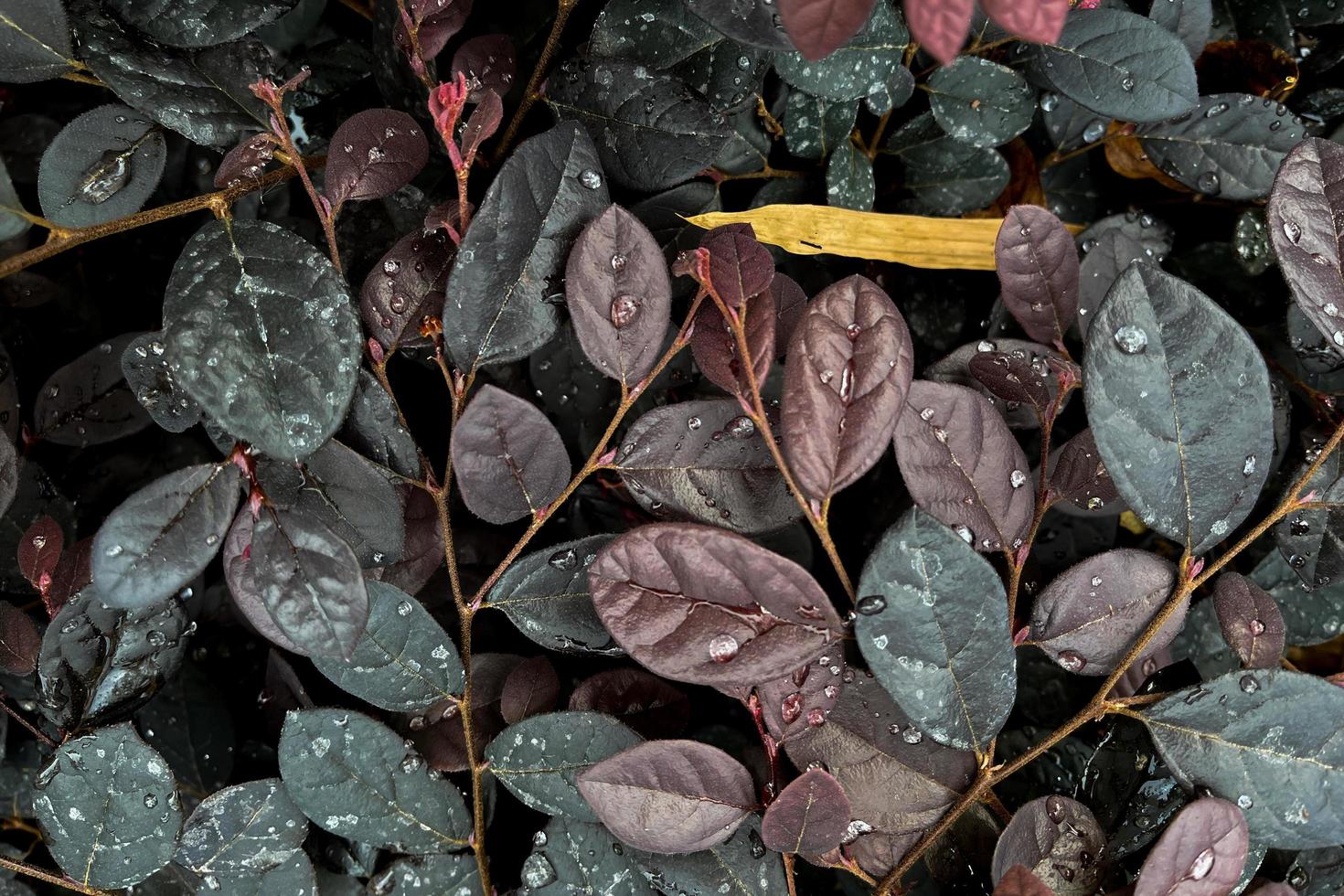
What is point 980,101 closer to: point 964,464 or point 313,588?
point 964,464

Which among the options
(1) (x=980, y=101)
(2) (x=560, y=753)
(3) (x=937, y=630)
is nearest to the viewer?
(3) (x=937, y=630)

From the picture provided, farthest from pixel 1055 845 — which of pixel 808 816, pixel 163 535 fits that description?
pixel 163 535

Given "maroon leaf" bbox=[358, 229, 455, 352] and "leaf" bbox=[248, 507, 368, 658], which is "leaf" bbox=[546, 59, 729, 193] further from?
"leaf" bbox=[248, 507, 368, 658]

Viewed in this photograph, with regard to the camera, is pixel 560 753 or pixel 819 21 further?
pixel 560 753

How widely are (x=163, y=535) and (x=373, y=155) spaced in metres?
0.36

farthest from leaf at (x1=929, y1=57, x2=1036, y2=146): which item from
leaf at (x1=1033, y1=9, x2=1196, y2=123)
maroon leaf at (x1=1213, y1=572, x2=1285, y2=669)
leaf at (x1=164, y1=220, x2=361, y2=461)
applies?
leaf at (x1=164, y1=220, x2=361, y2=461)

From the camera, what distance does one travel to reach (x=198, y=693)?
3.45 ft

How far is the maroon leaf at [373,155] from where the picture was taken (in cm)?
86

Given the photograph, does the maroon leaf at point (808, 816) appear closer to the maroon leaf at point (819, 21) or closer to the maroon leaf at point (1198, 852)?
the maroon leaf at point (1198, 852)

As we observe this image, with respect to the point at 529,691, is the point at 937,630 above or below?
above

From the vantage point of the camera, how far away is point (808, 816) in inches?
31.1

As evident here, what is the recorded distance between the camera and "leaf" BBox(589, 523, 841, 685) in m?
0.75

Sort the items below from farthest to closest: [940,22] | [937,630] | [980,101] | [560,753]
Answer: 1. [980,101]
2. [560,753]
3. [937,630]
4. [940,22]

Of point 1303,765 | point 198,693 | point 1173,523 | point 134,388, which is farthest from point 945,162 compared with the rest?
point 198,693
